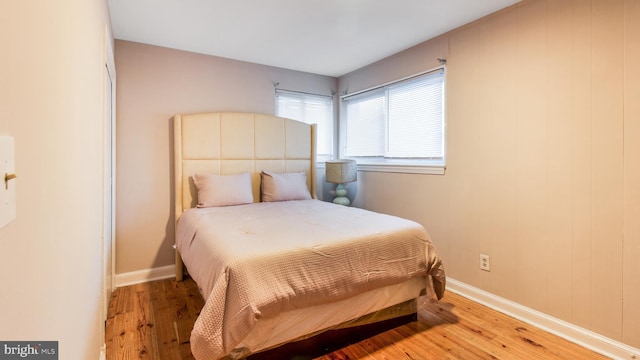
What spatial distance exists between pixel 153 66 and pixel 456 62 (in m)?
2.94

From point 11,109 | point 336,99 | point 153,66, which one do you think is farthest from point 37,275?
point 336,99

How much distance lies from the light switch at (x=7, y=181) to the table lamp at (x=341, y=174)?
3.48 metres

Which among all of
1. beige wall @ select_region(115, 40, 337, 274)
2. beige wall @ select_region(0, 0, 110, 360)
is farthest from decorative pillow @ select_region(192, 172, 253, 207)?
beige wall @ select_region(0, 0, 110, 360)

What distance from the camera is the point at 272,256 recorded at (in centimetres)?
175

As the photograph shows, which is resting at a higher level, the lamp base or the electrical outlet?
the lamp base

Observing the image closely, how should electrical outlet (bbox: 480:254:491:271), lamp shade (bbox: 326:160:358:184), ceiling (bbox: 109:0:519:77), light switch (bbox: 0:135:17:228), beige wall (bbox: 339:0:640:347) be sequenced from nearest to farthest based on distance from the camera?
light switch (bbox: 0:135:17:228) → beige wall (bbox: 339:0:640:347) → ceiling (bbox: 109:0:519:77) → electrical outlet (bbox: 480:254:491:271) → lamp shade (bbox: 326:160:358:184)

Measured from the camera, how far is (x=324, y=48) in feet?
11.2

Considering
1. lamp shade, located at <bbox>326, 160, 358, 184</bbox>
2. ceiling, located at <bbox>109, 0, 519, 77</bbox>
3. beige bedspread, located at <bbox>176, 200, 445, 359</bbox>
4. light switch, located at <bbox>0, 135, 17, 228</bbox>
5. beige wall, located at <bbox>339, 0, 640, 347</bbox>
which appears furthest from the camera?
lamp shade, located at <bbox>326, 160, 358, 184</bbox>

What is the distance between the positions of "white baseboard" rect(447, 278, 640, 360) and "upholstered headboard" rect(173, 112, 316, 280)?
2053mm

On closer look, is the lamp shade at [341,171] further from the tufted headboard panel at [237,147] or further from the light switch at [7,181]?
the light switch at [7,181]

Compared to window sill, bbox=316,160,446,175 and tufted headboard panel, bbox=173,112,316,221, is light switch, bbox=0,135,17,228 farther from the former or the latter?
window sill, bbox=316,160,446,175

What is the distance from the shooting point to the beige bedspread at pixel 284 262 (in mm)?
1606

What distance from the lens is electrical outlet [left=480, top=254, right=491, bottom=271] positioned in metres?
2.73

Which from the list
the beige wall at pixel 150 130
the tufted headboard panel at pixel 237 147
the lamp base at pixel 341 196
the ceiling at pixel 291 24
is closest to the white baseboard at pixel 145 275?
the beige wall at pixel 150 130
